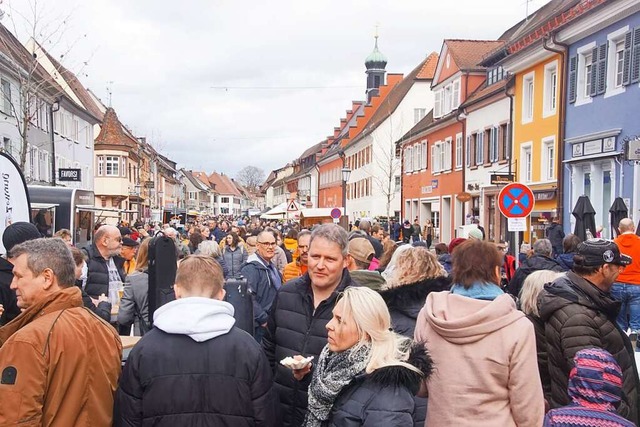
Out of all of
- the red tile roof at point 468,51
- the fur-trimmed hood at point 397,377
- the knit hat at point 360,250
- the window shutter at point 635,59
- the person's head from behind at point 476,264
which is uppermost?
the red tile roof at point 468,51

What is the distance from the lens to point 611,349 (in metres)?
4.09

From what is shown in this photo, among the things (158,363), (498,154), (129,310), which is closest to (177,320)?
(158,363)

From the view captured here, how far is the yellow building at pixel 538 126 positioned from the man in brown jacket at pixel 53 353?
2108cm

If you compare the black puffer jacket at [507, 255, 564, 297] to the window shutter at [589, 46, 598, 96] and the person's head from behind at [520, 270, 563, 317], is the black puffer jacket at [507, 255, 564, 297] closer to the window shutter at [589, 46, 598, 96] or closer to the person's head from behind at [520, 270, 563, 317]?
the person's head from behind at [520, 270, 563, 317]

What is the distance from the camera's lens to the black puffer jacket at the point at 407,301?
4051 mm

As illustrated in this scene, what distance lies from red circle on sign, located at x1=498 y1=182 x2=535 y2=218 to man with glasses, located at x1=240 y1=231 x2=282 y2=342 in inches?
201

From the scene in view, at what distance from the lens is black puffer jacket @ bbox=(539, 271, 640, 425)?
161 inches

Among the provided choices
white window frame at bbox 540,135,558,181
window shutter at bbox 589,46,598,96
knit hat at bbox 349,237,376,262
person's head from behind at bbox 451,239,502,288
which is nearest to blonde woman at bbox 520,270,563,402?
person's head from behind at bbox 451,239,502,288

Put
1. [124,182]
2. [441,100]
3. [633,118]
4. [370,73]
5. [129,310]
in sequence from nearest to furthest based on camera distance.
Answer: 1. [129,310]
2. [633,118]
3. [441,100]
4. [124,182]
5. [370,73]

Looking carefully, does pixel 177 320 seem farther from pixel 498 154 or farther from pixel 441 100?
pixel 441 100

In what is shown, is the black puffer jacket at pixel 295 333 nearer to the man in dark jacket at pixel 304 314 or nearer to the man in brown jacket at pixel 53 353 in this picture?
the man in dark jacket at pixel 304 314

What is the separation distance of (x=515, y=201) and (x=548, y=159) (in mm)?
13644

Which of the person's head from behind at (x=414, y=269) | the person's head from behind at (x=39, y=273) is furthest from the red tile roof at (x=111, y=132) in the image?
the person's head from behind at (x=39, y=273)

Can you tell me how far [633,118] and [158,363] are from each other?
17.9m
